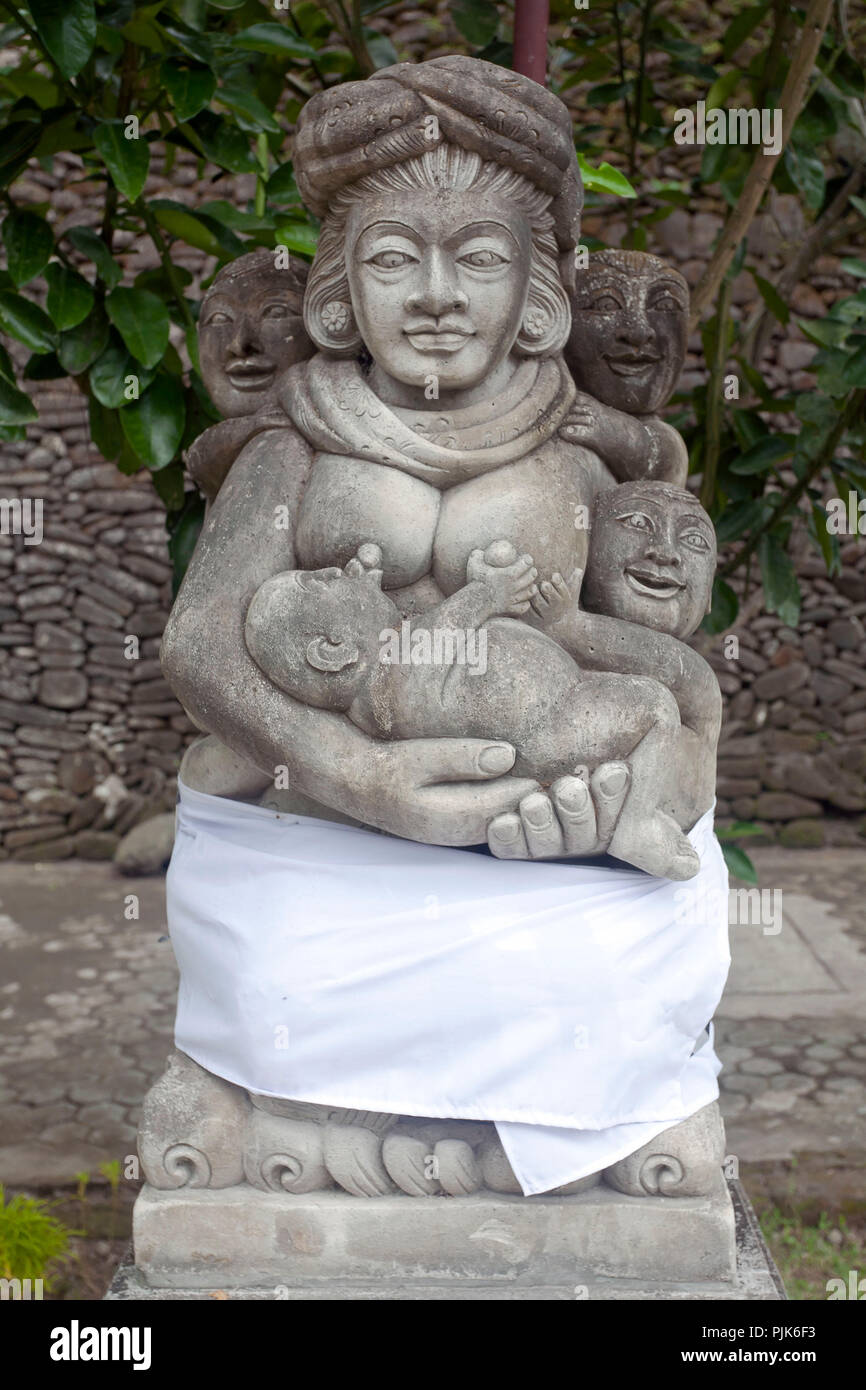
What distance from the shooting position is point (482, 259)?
209 cm

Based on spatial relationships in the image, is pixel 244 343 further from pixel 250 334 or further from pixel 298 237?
pixel 298 237

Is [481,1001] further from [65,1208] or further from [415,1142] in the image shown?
[65,1208]

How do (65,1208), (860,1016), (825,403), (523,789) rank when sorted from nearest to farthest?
(523,789), (825,403), (65,1208), (860,1016)

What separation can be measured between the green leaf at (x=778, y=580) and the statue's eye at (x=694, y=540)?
1.08 metres

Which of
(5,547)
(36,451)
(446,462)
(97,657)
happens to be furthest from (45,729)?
(446,462)

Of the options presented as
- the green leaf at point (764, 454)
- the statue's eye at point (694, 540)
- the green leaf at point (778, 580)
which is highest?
the green leaf at point (764, 454)

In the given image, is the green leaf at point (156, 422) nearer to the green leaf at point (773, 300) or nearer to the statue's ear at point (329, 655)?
the statue's ear at point (329, 655)

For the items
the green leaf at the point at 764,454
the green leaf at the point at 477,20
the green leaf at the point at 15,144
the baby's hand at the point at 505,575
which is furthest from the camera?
the green leaf at the point at 477,20

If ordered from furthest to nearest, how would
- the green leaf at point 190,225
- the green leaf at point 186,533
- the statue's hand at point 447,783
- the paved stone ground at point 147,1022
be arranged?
the paved stone ground at point 147,1022, the green leaf at point 186,533, the green leaf at point 190,225, the statue's hand at point 447,783

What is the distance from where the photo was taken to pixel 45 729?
6.93 m

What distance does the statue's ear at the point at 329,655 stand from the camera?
1.97 meters

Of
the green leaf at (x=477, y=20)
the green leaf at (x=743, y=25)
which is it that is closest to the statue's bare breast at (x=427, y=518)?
the green leaf at (x=477, y=20)

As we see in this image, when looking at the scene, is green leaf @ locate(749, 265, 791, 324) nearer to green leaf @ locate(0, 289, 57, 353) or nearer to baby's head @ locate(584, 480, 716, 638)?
baby's head @ locate(584, 480, 716, 638)

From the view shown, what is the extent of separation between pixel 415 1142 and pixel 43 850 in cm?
513
